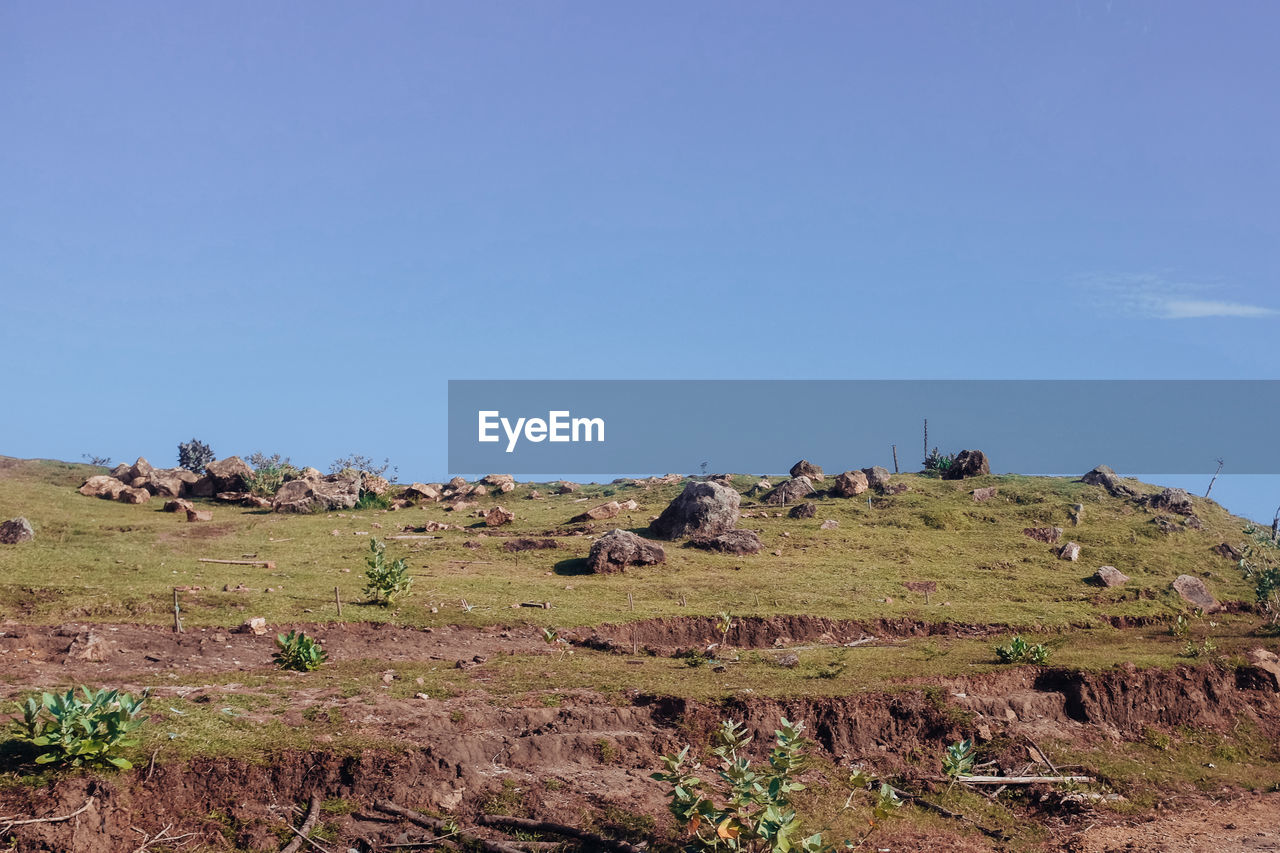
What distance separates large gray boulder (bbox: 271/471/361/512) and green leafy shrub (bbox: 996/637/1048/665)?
34895 mm

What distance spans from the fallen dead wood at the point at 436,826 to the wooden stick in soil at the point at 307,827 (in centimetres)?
80

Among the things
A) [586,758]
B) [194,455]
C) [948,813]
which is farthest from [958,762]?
[194,455]

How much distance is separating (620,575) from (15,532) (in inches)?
807

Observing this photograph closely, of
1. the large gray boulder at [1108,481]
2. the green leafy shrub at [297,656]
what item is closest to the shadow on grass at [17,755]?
the green leafy shrub at [297,656]

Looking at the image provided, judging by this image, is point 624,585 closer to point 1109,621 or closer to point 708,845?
point 1109,621

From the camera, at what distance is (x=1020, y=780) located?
16.5 metres

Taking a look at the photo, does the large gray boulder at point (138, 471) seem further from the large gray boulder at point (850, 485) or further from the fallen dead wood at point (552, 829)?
the fallen dead wood at point (552, 829)

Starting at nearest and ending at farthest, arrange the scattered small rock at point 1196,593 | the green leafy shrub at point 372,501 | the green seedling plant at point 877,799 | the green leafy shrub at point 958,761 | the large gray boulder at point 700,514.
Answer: the green seedling plant at point 877,799
the green leafy shrub at point 958,761
the scattered small rock at point 1196,593
the large gray boulder at point 700,514
the green leafy shrub at point 372,501

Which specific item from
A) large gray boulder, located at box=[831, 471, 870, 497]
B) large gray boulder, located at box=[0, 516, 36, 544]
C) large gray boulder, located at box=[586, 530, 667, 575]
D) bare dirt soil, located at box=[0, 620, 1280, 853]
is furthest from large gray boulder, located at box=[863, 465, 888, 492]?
large gray boulder, located at box=[0, 516, 36, 544]

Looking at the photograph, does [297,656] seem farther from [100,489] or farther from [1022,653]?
[100,489]

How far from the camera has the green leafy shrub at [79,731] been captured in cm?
1171

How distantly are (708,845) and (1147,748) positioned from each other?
12488 mm

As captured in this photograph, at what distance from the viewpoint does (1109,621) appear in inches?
1251

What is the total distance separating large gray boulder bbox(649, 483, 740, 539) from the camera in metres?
40.5
